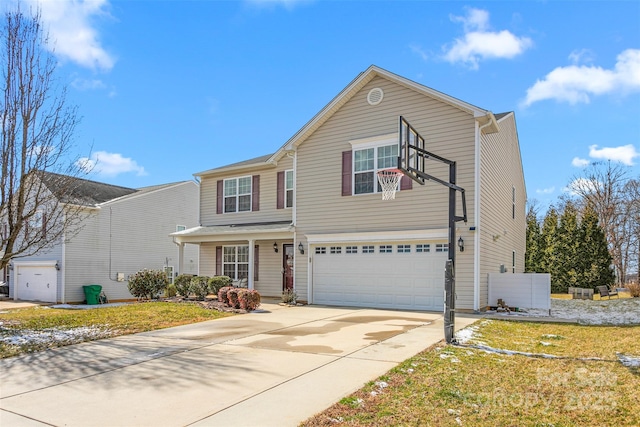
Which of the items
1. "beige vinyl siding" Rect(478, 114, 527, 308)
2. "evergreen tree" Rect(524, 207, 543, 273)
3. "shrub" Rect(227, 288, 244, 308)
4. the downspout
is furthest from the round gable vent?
"evergreen tree" Rect(524, 207, 543, 273)

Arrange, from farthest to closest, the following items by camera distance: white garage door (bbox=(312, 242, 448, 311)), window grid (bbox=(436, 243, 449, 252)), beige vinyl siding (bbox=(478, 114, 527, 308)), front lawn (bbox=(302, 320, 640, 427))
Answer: beige vinyl siding (bbox=(478, 114, 527, 308)), white garage door (bbox=(312, 242, 448, 311)), window grid (bbox=(436, 243, 449, 252)), front lawn (bbox=(302, 320, 640, 427))

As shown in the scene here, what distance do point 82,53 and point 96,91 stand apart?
1281 mm

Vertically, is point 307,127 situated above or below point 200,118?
below

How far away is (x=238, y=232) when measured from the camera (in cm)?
1734

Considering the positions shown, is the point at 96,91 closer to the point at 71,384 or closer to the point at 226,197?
the point at 226,197

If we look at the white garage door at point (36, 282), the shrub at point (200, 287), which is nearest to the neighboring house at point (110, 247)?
the white garage door at point (36, 282)

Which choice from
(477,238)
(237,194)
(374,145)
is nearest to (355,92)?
(374,145)

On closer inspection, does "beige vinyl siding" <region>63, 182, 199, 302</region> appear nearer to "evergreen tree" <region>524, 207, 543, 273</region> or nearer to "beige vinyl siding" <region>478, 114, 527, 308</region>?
"beige vinyl siding" <region>478, 114, 527, 308</region>

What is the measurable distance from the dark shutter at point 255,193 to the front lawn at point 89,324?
551 centimetres

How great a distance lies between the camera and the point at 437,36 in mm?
12750

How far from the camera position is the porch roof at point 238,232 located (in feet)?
54.1

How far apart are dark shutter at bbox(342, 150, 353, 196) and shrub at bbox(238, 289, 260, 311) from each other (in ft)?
15.4

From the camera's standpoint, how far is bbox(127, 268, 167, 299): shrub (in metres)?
18.0

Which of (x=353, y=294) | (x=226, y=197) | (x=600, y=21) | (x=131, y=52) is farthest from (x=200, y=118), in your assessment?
(x=600, y=21)
